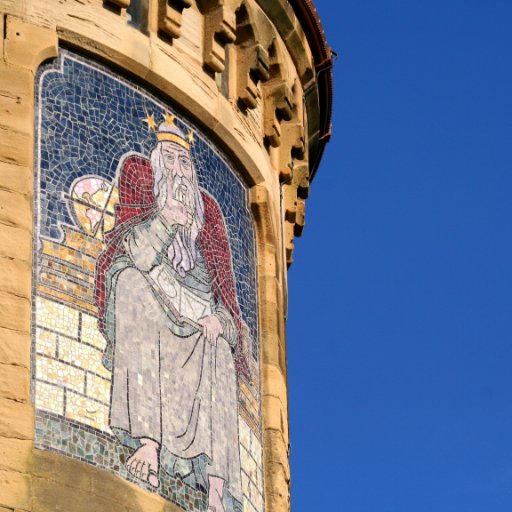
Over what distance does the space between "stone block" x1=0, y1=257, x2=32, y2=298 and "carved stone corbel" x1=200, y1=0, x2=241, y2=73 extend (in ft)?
10.6

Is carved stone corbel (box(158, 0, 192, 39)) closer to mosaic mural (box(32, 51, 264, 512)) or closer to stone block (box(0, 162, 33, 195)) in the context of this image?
mosaic mural (box(32, 51, 264, 512))

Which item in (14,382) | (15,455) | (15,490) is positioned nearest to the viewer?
(15,490)

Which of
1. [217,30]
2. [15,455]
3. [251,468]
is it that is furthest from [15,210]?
[217,30]

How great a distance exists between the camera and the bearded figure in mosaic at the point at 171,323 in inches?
567

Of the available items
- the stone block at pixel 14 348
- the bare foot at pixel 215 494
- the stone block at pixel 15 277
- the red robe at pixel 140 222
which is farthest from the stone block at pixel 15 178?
the bare foot at pixel 215 494

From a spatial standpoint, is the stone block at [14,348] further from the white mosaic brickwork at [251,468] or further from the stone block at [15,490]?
the white mosaic brickwork at [251,468]

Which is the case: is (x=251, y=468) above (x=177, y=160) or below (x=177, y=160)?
below

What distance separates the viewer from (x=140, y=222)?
15.3 meters

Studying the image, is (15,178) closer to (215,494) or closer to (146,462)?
(146,462)

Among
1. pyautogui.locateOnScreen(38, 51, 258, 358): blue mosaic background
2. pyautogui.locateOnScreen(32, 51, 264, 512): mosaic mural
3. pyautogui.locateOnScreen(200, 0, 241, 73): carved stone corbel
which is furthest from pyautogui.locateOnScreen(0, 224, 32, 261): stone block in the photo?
pyautogui.locateOnScreen(200, 0, 241, 73): carved stone corbel

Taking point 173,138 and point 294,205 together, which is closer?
point 173,138

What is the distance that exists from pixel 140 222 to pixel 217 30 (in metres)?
2.29

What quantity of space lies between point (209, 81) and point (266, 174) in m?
0.99

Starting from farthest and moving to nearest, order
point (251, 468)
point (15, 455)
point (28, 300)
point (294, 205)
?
point (294, 205) < point (251, 468) < point (28, 300) < point (15, 455)
